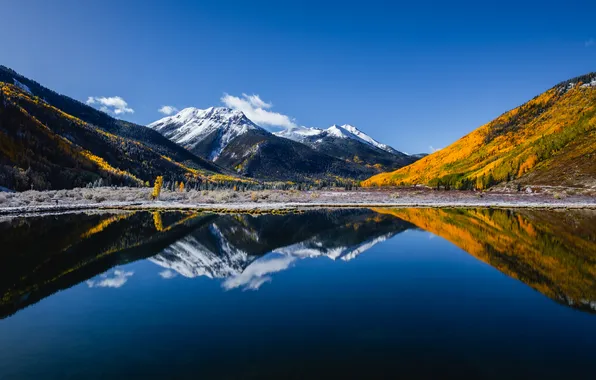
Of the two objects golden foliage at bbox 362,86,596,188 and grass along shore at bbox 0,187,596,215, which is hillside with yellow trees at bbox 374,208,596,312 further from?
golden foliage at bbox 362,86,596,188

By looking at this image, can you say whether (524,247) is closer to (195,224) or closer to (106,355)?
(106,355)

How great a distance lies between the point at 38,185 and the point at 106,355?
93.1 meters

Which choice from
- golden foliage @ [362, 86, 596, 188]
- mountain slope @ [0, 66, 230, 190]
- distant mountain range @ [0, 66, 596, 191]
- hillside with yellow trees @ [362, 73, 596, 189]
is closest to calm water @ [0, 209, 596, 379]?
distant mountain range @ [0, 66, 596, 191]

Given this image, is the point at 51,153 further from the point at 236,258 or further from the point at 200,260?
the point at 236,258

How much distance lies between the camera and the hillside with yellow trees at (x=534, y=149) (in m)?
97.0

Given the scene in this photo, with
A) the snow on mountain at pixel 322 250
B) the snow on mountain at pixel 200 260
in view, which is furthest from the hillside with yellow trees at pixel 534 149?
the snow on mountain at pixel 200 260

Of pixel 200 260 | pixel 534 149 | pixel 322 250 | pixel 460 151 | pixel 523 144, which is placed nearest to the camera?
pixel 200 260

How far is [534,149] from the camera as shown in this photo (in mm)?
118312

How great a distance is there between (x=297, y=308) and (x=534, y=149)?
133m

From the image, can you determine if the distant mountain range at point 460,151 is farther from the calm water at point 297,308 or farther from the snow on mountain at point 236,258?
the calm water at point 297,308

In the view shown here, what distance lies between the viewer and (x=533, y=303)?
13.3 metres

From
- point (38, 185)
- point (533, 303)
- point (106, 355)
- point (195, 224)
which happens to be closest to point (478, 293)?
point (533, 303)

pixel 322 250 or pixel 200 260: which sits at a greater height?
pixel 200 260

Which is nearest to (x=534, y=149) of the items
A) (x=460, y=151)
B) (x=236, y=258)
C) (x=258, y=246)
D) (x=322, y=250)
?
(x=460, y=151)
